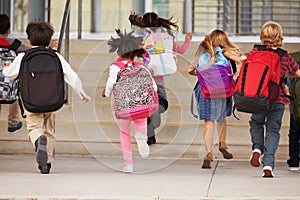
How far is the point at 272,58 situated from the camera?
9062mm

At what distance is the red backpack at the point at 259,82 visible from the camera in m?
9.02

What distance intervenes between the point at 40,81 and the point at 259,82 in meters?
2.12

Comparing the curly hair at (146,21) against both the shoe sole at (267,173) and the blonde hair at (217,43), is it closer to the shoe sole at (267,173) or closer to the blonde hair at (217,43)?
the blonde hair at (217,43)

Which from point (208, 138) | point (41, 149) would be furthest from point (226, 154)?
point (41, 149)

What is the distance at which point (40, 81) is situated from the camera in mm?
9148

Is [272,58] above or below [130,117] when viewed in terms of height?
above

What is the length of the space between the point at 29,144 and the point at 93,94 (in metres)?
1.47

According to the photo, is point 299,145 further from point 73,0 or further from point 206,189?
point 73,0

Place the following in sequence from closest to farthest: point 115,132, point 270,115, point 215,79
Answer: point 270,115
point 215,79
point 115,132

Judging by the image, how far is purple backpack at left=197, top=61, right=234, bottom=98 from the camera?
980 cm

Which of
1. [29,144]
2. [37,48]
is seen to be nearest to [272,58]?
[37,48]

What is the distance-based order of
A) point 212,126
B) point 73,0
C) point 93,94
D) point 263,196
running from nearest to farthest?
1. point 263,196
2. point 212,126
3. point 93,94
4. point 73,0

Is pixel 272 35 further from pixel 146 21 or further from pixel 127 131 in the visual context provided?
pixel 146 21

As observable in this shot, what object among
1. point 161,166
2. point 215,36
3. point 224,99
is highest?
point 215,36
